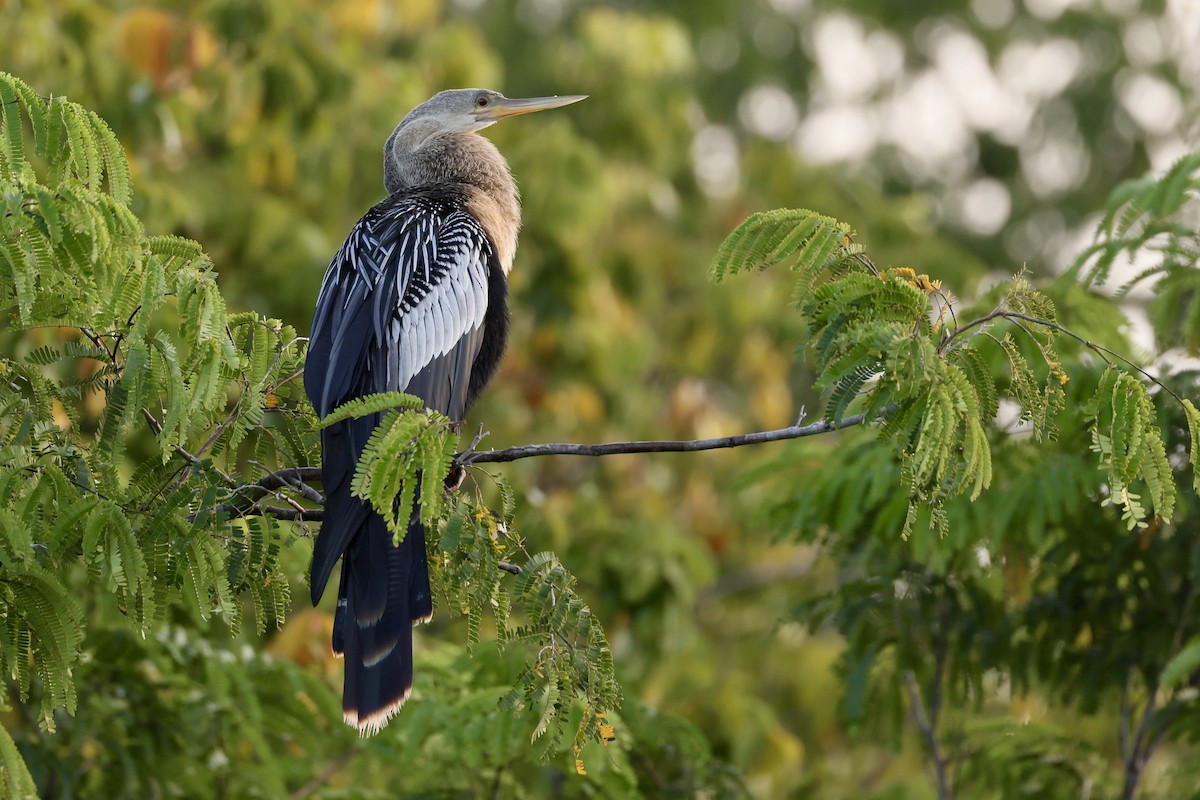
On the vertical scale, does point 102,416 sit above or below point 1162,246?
below

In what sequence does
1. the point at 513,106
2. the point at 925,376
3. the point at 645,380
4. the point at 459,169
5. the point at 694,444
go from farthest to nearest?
the point at 645,380
the point at 513,106
the point at 459,169
the point at 694,444
the point at 925,376

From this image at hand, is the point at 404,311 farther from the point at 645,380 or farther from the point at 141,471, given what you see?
the point at 645,380

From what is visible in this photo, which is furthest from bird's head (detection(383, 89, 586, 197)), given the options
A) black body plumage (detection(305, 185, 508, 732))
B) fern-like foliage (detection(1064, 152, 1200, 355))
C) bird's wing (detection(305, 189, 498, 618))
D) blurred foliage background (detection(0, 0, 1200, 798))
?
fern-like foliage (detection(1064, 152, 1200, 355))

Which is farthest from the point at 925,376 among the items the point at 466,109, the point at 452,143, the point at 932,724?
the point at 466,109

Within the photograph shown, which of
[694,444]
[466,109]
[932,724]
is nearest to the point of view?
[694,444]

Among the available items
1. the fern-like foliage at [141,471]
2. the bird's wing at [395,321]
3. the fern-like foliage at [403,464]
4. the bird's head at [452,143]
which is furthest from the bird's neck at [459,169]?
the fern-like foliage at [403,464]

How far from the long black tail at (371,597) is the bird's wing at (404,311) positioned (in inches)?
14.1

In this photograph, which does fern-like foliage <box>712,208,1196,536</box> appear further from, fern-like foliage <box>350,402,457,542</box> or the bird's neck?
the bird's neck

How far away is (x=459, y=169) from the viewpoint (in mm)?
4848

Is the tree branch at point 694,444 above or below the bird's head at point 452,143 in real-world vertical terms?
below

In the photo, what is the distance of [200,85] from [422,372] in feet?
10.9

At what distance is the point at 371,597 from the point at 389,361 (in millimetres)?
741

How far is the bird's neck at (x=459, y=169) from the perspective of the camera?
15.3 ft

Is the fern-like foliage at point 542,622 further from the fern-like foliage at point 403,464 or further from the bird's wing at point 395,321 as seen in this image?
the bird's wing at point 395,321
